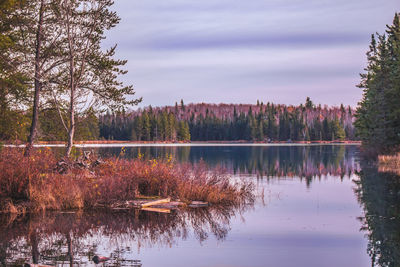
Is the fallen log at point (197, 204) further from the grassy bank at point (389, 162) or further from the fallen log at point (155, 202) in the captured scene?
the grassy bank at point (389, 162)

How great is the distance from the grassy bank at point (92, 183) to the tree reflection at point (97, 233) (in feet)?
3.32

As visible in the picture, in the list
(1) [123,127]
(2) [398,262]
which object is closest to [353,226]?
(2) [398,262]

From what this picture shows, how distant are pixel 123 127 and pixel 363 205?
504 ft

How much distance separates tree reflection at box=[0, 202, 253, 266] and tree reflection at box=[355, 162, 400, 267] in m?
4.17

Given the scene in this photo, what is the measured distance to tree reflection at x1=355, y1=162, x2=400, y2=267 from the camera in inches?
447

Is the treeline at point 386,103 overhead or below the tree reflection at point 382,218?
overhead

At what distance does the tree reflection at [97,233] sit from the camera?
425 inches

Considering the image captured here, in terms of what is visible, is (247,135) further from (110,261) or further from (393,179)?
(110,261)

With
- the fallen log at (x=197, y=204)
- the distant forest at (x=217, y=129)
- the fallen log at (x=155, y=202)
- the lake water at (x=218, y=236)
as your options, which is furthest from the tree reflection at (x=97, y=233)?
the distant forest at (x=217, y=129)

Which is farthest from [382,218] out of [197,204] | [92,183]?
[92,183]

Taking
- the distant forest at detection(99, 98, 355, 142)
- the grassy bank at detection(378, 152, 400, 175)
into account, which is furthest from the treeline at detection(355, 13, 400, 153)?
the distant forest at detection(99, 98, 355, 142)

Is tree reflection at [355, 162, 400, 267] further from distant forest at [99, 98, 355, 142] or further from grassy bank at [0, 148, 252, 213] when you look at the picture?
distant forest at [99, 98, 355, 142]

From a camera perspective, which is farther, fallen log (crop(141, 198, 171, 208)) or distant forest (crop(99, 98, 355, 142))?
distant forest (crop(99, 98, 355, 142))

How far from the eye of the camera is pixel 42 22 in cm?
2247
